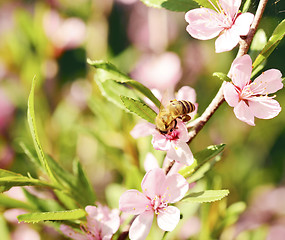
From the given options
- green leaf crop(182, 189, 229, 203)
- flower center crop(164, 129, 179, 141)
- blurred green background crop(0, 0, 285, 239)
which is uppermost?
flower center crop(164, 129, 179, 141)

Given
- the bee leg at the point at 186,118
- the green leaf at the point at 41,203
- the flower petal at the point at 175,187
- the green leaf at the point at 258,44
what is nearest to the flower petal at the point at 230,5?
the green leaf at the point at 258,44

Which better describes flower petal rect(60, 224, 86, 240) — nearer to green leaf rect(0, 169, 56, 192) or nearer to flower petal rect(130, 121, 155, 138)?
green leaf rect(0, 169, 56, 192)

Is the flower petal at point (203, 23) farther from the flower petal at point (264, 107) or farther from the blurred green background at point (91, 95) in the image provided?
the blurred green background at point (91, 95)

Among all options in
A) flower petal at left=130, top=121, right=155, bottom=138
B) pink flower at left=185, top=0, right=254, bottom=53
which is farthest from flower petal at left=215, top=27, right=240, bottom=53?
flower petal at left=130, top=121, right=155, bottom=138

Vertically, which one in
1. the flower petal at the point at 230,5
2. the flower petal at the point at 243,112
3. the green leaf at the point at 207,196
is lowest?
the green leaf at the point at 207,196

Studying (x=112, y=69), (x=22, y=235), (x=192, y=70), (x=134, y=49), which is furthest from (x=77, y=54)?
(x=112, y=69)

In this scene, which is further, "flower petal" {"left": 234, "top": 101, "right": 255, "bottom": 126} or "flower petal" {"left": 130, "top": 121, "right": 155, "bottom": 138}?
"flower petal" {"left": 130, "top": 121, "right": 155, "bottom": 138}

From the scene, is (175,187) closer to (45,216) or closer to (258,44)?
(45,216)

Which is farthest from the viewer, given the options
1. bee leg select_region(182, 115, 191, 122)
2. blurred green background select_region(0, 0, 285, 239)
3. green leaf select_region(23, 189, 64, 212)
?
blurred green background select_region(0, 0, 285, 239)
